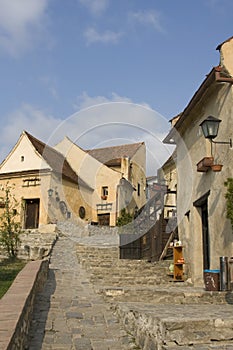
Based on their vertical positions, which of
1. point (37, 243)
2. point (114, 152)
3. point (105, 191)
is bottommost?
point (37, 243)

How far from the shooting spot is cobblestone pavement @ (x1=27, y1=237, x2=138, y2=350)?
496 centimetres

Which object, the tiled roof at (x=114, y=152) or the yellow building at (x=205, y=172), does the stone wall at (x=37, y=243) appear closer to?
the yellow building at (x=205, y=172)

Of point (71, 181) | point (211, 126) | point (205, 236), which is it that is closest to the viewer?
point (211, 126)

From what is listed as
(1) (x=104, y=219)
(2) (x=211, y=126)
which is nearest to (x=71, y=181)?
(1) (x=104, y=219)

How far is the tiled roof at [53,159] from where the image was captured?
90.4 ft

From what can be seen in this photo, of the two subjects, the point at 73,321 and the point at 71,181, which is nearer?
the point at 73,321

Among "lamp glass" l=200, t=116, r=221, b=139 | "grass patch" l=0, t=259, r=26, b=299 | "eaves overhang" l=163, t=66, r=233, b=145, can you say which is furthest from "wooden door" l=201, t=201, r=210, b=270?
"grass patch" l=0, t=259, r=26, b=299

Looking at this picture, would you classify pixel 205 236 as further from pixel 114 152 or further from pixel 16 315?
pixel 114 152

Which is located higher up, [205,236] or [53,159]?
[53,159]

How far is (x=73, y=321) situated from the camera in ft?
19.8

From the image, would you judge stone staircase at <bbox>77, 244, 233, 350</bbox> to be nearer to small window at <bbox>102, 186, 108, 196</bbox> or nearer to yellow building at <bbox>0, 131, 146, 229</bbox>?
yellow building at <bbox>0, 131, 146, 229</bbox>

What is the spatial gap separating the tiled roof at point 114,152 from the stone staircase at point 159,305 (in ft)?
69.4

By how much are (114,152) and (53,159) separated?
10609 millimetres

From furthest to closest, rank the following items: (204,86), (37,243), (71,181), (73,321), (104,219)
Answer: (104,219) < (71,181) < (37,243) < (204,86) < (73,321)
